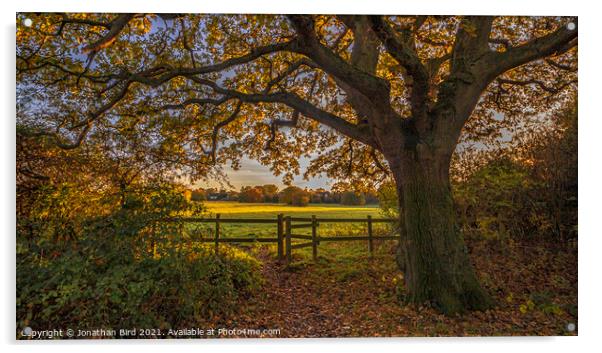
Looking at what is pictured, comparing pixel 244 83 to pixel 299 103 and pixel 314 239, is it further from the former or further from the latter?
pixel 314 239

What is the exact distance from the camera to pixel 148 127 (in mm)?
5406

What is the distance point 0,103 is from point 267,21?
3.41 metres

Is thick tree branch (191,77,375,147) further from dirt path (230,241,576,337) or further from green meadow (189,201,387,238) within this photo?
dirt path (230,241,576,337)

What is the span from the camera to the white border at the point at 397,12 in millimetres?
4199

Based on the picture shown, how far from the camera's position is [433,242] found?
15.8ft

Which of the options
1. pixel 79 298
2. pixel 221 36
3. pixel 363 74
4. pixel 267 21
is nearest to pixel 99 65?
pixel 221 36

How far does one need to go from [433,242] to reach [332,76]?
2.68m

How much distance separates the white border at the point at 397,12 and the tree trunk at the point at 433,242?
1.85 ft

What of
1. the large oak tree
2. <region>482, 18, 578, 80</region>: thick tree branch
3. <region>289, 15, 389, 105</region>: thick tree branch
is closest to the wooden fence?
the large oak tree

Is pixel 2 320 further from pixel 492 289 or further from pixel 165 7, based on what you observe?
pixel 492 289

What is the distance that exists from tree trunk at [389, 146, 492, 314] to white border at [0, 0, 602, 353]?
56 centimetres

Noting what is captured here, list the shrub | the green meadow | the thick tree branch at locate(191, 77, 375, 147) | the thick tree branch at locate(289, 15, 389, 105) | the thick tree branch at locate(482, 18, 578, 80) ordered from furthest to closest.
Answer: the thick tree branch at locate(191, 77, 375, 147), the green meadow, the thick tree branch at locate(482, 18, 578, 80), the thick tree branch at locate(289, 15, 389, 105), the shrub

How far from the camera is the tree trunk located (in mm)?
4742

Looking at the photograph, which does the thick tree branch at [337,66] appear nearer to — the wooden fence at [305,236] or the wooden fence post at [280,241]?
the wooden fence at [305,236]
